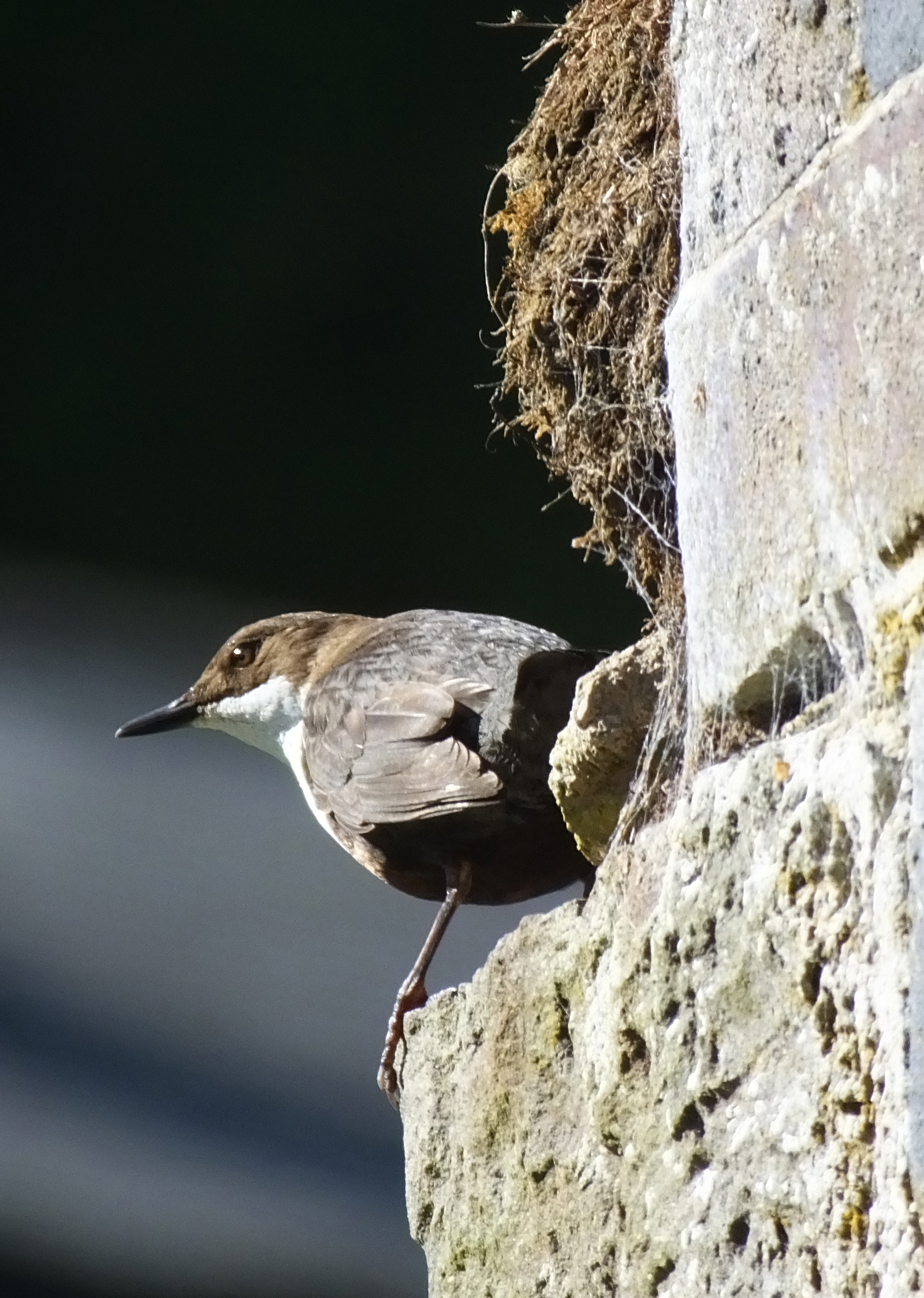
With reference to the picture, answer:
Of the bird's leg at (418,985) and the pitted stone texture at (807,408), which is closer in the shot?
the pitted stone texture at (807,408)

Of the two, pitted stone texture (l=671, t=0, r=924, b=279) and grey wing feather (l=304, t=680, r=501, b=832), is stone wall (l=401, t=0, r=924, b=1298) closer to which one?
pitted stone texture (l=671, t=0, r=924, b=279)

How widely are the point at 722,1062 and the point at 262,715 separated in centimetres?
277

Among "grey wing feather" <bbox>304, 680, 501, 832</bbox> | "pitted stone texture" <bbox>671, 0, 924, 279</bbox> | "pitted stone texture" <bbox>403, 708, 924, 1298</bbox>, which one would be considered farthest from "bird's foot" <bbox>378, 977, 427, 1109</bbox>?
"pitted stone texture" <bbox>671, 0, 924, 279</bbox>

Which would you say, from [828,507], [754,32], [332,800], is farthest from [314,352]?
[828,507]

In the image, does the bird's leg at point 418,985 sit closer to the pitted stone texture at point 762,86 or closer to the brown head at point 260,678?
the brown head at point 260,678

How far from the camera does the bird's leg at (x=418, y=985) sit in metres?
2.91

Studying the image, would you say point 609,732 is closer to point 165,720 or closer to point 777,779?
point 777,779

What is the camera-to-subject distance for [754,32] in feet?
5.19

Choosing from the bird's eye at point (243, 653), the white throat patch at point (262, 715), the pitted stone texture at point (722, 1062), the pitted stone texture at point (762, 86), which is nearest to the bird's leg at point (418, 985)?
the pitted stone texture at point (722, 1062)

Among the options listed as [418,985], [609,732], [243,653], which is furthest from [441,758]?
[243,653]

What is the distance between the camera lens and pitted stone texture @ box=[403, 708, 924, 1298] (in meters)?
1.26

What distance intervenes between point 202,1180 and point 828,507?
12.9 ft

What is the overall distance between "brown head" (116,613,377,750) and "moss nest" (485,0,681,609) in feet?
5.59

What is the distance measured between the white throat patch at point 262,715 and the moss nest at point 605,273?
1.72 meters
